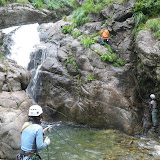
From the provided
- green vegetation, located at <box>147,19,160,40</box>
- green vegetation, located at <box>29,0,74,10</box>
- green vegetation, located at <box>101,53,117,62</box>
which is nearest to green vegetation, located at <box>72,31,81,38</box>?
green vegetation, located at <box>101,53,117,62</box>

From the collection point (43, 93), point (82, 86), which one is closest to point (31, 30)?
point (43, 93)

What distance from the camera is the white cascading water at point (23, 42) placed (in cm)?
1307

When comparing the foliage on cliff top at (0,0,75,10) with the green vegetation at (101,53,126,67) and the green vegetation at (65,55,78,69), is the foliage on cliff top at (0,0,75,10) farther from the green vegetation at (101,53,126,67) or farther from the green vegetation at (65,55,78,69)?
the green vegetation at (101,53,126,67)

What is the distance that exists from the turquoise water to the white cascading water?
21.7 ft

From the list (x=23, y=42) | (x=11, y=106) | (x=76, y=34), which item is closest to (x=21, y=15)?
(x=23, y=42)

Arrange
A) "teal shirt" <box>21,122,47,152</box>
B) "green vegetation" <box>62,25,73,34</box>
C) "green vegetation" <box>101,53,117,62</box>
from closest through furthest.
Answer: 1. "teal shirt" <box>21,122,47,152</box>
2. "green vegetation" <box>101,53,117,62</box>
3. "green vegetation" <box>62,25,73,34</box>

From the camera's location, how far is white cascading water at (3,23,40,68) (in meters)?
13.1

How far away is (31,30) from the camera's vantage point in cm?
1639

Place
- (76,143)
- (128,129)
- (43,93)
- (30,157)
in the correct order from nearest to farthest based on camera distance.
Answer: (30,157) → (76,143) → (128,129) → (43,93)

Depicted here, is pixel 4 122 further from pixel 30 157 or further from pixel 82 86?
pixel 82 86

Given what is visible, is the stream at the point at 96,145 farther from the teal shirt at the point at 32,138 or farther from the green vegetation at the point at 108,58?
the green vegetation at the point at 108,58

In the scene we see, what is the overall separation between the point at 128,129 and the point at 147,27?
579 cm

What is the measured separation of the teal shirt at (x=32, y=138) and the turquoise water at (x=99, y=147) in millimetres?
2069

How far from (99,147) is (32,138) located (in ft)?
14.3
